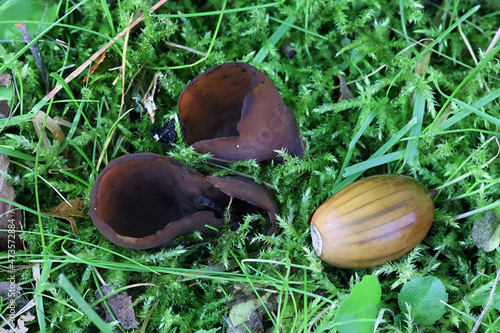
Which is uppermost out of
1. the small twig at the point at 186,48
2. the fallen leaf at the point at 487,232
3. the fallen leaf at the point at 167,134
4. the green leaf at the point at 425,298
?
the small twig at the point at 186,48

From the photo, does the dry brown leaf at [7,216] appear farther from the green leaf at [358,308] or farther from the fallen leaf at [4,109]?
the green leaf at [358,308]

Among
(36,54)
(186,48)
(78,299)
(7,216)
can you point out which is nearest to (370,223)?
(78,299)

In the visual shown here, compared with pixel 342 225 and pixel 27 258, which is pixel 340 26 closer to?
pixel 342 225

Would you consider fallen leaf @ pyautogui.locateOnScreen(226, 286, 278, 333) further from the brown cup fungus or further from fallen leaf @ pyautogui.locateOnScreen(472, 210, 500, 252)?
fallen leaf @ pyautogui.locateOnScreen(472, 210, 500, 252)

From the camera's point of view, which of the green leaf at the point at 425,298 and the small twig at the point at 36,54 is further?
the small twig at the point at 36,54

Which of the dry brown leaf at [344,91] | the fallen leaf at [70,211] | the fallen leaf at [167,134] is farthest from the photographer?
the dry brown leaf at [344,91]

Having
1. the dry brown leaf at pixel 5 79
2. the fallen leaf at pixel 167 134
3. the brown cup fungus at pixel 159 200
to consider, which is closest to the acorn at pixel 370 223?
the brown cup fungus at pixel 159 200

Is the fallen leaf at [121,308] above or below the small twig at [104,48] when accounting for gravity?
below
